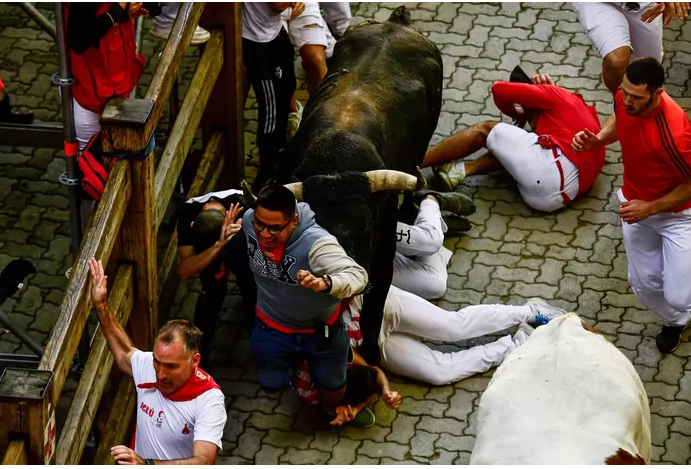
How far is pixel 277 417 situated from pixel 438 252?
5.58 feet

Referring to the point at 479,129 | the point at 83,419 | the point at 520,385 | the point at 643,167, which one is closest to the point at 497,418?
the point at 520,385

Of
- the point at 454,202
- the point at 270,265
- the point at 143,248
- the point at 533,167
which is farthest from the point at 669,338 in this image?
the point at 143,248

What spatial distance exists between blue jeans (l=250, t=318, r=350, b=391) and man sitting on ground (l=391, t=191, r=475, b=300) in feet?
3.72

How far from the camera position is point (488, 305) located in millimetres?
7750

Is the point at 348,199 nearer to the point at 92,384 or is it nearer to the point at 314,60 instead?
the point at 92,384

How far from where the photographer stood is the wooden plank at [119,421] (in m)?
6.43

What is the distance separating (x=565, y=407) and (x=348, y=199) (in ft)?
5.81

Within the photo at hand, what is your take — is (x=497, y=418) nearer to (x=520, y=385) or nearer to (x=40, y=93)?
(x=520, y=385)

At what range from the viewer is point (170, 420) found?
5.61 metres

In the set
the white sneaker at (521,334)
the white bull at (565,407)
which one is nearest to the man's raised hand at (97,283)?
the white bull at (565,407)

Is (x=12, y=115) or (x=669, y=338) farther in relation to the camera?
(x=12, y=115)

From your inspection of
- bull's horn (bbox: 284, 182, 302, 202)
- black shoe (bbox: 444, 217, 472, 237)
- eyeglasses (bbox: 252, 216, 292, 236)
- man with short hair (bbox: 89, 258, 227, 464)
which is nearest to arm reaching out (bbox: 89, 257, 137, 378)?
man with short hair (bbox: 89, 258, 227, 464)

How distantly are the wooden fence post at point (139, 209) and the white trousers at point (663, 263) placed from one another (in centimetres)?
317

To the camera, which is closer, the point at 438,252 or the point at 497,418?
the point at 497,418
